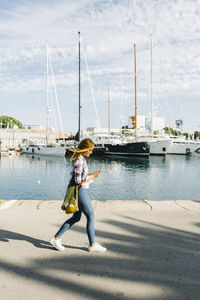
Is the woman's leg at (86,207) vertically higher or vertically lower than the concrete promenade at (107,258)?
higher

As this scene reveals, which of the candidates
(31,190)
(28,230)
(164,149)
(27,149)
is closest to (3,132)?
(27,149)

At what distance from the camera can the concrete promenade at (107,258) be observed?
3.21 metres

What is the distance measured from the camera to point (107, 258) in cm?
405

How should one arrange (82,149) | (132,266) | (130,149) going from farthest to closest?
(130,149)
(82,149)
(132,266)

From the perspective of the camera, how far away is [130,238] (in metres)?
4.84

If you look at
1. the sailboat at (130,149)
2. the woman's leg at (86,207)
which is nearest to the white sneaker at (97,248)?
the woman's leg at (86,207)

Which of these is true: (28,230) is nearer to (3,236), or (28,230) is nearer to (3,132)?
(3,236)

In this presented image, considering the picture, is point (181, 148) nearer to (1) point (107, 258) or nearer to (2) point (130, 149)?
(2) point (130, 149)

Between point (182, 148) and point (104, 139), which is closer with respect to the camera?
point (104, 139)

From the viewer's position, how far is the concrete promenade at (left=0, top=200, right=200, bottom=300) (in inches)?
126

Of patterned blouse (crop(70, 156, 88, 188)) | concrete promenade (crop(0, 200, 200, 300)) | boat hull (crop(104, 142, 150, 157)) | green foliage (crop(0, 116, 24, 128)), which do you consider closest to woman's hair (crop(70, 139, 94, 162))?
patterned blouse (crop(70, 156, 88, 188))

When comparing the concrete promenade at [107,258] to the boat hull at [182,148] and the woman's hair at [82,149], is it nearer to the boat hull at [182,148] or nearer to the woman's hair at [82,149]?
the woman's hair at [82,149]

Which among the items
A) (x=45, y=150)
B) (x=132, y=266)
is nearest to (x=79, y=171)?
(x=132, y=266)

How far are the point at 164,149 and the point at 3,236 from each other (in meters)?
51.0
